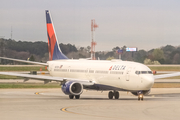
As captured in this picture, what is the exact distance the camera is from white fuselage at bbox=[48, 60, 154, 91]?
37.9m

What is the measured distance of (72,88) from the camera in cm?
4253

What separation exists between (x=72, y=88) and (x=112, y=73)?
4960mm

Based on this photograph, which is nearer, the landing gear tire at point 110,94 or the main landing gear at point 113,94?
the main landing gear at point 113,94

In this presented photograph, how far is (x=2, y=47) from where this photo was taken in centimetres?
9462

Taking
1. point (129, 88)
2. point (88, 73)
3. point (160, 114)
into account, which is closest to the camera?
point (160, 114)

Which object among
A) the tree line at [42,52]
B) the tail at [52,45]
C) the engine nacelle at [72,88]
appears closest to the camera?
the engine nacelle at [72,88]

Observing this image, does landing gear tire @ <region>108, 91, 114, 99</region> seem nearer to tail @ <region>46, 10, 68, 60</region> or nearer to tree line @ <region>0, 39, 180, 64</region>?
tail @ <region>46, 10, 68, 60</region>

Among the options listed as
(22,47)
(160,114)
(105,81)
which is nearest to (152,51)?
(22,47)

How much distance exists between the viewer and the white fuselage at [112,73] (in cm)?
3791

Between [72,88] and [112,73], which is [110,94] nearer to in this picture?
[112,73]

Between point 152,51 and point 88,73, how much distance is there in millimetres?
67587

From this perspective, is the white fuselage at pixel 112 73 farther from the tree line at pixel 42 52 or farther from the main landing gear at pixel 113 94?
the tree line at pixel 42 52

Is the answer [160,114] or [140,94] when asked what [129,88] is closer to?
[140,94]

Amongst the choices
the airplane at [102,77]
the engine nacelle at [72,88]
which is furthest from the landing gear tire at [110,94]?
the engine nacelle at [72,88]
